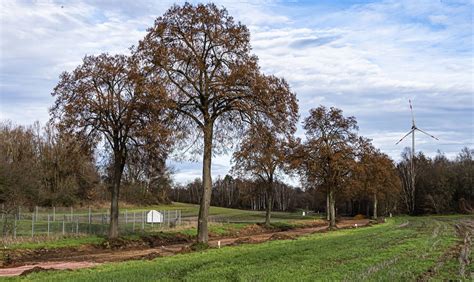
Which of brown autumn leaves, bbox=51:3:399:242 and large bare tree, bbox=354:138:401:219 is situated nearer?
brown autumn leaves, bbox=51:3:399:242

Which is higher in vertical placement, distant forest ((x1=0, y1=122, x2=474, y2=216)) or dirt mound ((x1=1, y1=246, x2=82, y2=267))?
distant forest ((x1=0, y1=122, x2=474, y2=216))

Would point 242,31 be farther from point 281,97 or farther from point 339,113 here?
point 339,113

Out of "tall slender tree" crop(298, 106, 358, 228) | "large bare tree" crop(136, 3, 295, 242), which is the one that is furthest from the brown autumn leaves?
"tall slender tree" crop(298, 106, 358, 228)

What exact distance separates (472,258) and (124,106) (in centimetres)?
2382

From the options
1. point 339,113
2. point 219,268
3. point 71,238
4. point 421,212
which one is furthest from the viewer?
point 421,212

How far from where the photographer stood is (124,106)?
34.7m

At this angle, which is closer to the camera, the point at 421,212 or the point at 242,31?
the point at 242,31

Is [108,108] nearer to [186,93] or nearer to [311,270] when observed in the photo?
[186,93]

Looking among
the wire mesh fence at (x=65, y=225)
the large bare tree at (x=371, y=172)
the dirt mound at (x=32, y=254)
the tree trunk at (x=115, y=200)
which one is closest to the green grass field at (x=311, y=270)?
the dirt mound at (x=32, y=254)

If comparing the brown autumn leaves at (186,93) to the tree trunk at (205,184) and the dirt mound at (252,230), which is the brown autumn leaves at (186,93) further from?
the dirt mound at (252,230)

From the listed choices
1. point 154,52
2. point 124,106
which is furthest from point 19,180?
point 154,52

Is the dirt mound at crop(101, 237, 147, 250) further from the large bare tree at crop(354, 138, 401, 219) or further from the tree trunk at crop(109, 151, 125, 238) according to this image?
the large bare tree at crop(354, 138, 401, 219)

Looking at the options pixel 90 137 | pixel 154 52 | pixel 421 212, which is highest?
pixel 154 52

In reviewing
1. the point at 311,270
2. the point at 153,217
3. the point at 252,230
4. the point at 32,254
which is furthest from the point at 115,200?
the point at 311,270
